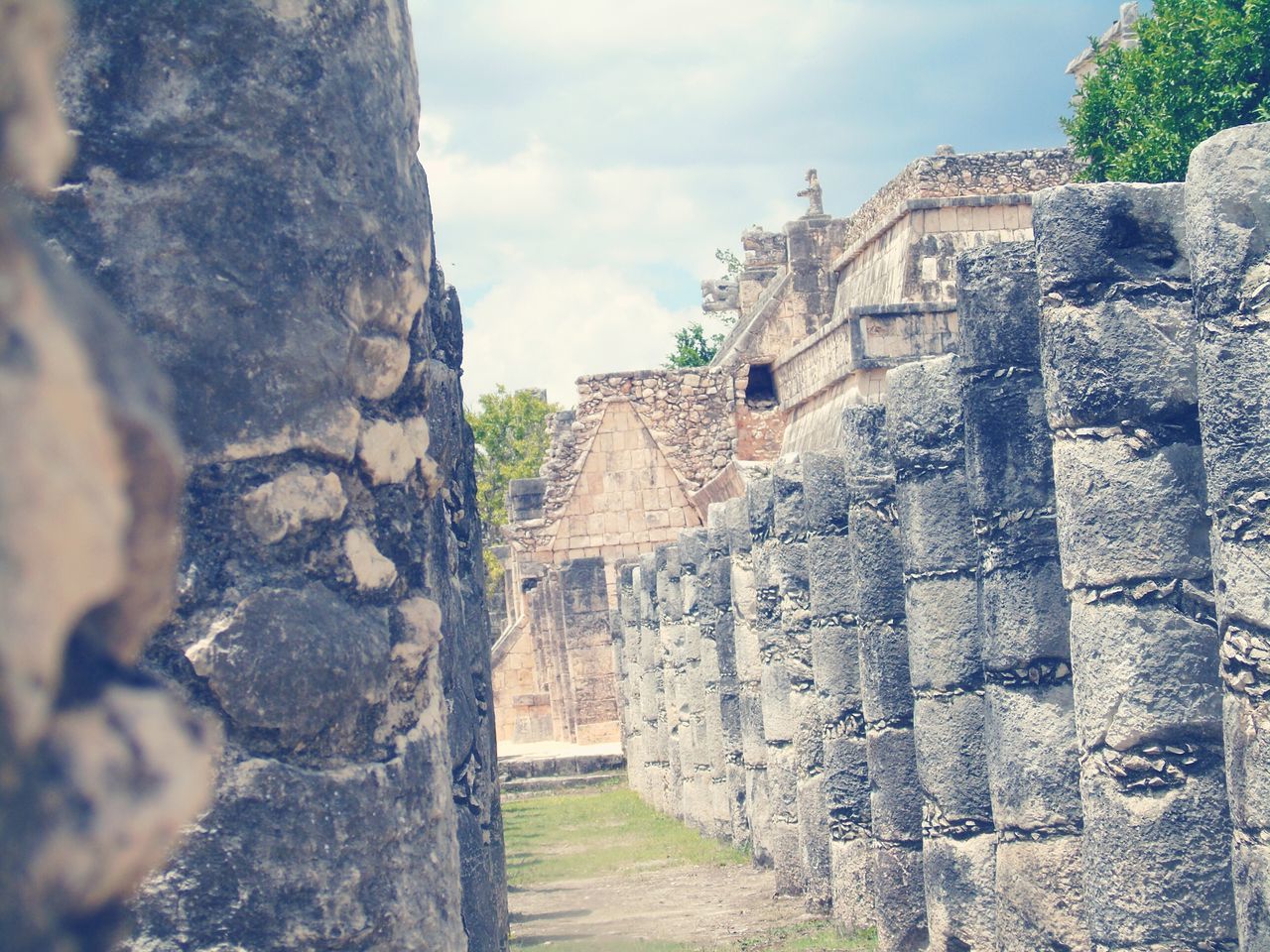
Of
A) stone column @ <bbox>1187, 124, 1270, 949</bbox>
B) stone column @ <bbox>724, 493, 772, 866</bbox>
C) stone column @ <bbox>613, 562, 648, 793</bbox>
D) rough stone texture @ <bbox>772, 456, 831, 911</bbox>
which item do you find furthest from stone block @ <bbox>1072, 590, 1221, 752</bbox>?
stone column @ <bbox>613, 562, 648, 793</bbox>

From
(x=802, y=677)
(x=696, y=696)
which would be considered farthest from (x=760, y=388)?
(x=802, y=677)

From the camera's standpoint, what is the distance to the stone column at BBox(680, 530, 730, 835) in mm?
17422

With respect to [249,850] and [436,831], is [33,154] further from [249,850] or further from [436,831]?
[436,831]

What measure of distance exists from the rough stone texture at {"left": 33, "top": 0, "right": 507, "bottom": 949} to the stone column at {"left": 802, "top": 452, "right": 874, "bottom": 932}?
27.0ft

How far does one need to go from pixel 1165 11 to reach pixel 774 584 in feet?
42.7

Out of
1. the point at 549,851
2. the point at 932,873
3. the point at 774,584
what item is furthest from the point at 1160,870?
the point at 549,851

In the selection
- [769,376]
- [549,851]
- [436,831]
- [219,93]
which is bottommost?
[549,851]

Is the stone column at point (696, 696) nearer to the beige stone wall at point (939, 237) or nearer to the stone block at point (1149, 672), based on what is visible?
the beige stone wall at point (939, 237)

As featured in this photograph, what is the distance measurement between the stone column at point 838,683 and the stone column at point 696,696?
575 cm

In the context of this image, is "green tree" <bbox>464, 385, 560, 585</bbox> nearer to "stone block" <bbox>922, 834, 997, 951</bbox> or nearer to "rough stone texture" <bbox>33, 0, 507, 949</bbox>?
"stone block" <bbox>922, 834, 997, 951</bbox>

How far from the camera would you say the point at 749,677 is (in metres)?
14.5

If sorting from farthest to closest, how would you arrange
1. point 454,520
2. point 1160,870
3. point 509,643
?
point 509,643
point 454,520
point 1160,870

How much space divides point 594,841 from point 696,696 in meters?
2.02

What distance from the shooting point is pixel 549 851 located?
1719cm
